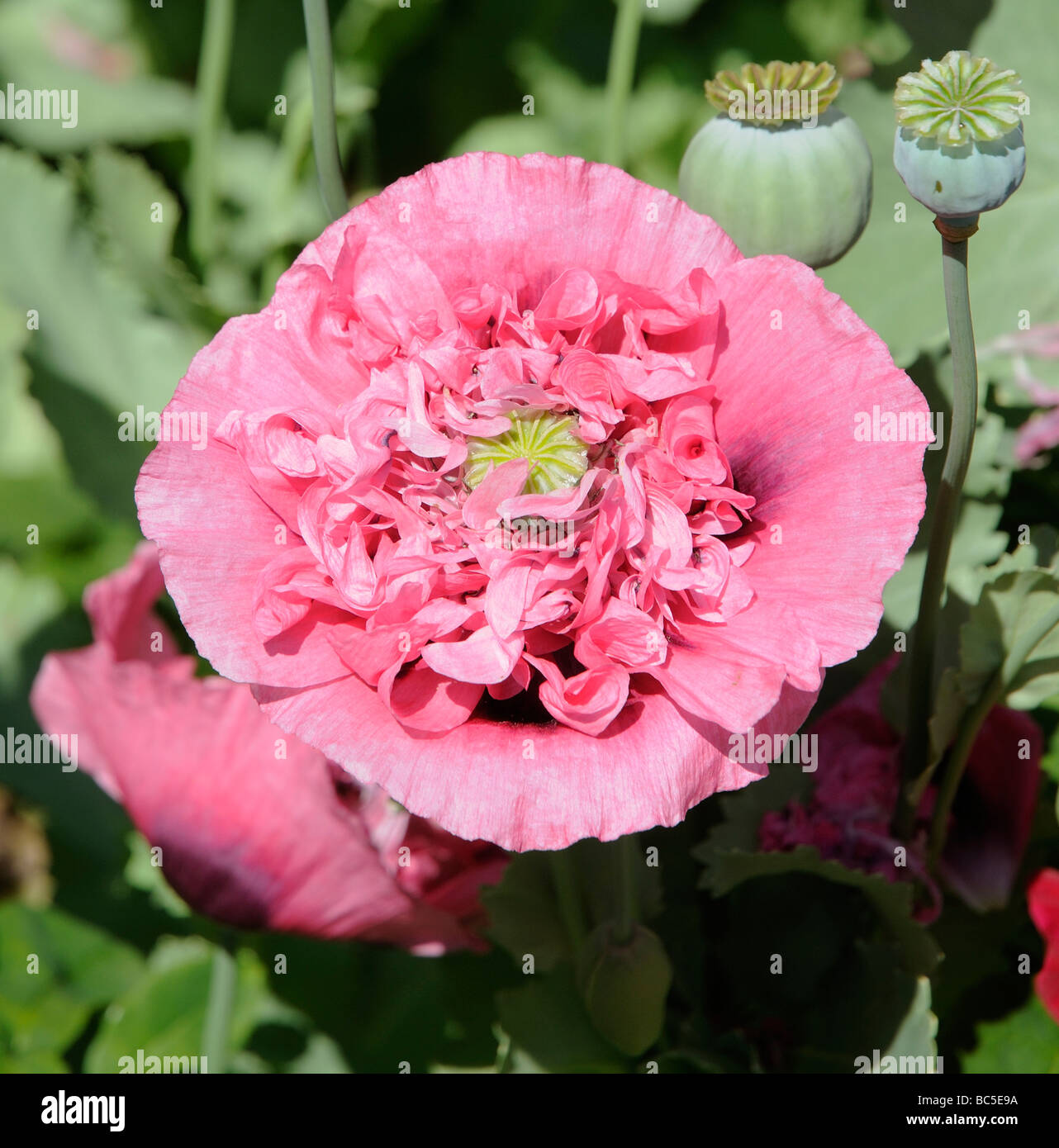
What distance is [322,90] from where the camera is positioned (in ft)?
2.01

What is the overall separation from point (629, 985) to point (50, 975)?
0.46m

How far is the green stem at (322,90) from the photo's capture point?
607mm

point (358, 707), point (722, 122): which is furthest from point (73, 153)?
point (358, 707)

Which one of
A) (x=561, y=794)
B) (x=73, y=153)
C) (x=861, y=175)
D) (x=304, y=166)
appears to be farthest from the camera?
(x=73, y=153)

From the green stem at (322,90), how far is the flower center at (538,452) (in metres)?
0.16

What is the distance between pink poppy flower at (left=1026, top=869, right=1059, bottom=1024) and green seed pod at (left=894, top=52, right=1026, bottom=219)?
0.38 m

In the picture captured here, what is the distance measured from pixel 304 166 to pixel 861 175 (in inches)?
26.9

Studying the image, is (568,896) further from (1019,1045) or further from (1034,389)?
(1034,389)

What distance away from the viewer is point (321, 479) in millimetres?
554

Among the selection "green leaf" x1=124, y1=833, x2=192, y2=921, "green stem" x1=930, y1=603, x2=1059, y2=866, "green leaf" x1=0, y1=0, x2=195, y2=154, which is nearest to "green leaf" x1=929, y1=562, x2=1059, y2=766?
"green stem" x1=930, y1=603, x2=1059, y2=866

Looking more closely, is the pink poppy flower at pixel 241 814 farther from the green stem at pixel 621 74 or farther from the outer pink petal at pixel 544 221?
the green stem at pixel 621 74

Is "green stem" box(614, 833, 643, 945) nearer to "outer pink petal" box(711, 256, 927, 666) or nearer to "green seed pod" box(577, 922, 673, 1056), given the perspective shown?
"green seed pod" box(577, 922, 673, 1056)

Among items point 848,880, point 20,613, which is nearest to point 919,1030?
point 848,880
